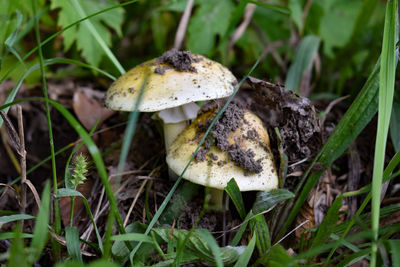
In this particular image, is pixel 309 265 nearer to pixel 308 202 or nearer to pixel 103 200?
Result: pixel 308 202

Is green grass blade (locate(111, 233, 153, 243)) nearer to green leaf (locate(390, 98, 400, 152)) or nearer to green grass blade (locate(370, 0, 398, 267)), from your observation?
green grass blade (locate(370, 0, 398, 267))

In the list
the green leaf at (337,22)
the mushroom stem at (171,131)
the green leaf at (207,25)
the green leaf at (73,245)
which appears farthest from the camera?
the green leaf at (337,22)

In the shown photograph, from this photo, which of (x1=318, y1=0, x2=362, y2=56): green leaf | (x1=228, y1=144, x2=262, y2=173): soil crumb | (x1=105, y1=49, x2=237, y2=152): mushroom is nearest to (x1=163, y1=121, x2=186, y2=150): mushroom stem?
(x1=105, y1=49, x2=237, y2=152): mushroom

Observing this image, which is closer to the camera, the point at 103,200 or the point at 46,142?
the point at 103,200

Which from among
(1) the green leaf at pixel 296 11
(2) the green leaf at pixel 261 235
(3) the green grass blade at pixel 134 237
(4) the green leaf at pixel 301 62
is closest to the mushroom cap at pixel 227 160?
(2) the green leaf at pixel 261 235

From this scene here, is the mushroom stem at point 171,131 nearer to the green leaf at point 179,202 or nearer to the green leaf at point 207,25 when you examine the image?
the green leaf at point 179,202

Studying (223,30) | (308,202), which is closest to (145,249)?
(308,202)

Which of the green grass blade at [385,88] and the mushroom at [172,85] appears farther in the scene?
the mushroom at [172,85]
